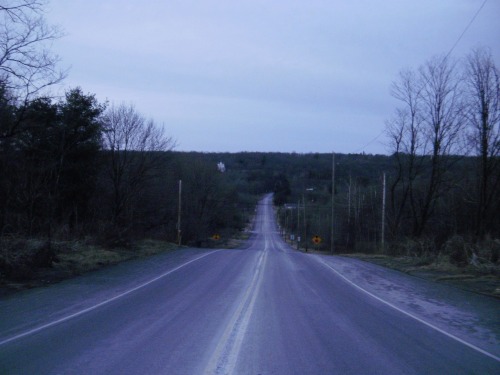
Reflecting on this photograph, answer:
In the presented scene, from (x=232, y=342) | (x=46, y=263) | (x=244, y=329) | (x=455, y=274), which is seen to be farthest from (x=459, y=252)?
(x=232, y=342)

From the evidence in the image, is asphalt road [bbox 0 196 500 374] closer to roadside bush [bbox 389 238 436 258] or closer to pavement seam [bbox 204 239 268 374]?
pavement seam [bbox 204 239 268 374]

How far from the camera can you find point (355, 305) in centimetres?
1343

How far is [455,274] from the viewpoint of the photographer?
70.5 ft

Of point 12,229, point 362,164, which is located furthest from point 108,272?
point 362,164

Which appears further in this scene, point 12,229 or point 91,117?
point 91,117

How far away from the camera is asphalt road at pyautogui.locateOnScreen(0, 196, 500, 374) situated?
739cm

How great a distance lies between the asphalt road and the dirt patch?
4.88 feet

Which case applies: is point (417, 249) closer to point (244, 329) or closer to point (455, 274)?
point (455, 274)

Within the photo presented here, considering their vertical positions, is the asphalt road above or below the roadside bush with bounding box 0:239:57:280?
below

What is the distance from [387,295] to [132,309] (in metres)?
7.84

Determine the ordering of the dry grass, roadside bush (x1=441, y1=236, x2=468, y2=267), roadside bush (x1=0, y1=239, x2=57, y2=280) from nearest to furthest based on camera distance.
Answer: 1. the dry grass
2. roadside bush (x1=0, y1=239, x2=57, y2=280)
3. roadside bush (x1=441, y1=236, x2=468, y2=267)

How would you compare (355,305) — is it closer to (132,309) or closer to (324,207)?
(132,309)

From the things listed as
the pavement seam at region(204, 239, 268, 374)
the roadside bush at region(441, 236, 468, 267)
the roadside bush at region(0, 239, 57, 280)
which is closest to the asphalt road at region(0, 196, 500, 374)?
the pavement seam at region(204, 239, 268, 374)

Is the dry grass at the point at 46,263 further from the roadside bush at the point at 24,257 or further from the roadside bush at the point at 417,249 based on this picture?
the roadside bush at the point at 417,249
